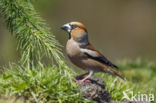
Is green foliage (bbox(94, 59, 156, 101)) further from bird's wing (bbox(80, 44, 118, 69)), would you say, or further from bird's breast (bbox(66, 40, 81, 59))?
bird's breast (bbox(66, 40, 81, 59))

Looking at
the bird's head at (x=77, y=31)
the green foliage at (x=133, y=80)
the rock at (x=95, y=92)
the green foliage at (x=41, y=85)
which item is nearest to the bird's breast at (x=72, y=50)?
the bird's head at (x=77, y=31)

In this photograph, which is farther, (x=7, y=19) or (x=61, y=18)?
(x=61, y=18)

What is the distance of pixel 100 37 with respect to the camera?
1578 centimetres

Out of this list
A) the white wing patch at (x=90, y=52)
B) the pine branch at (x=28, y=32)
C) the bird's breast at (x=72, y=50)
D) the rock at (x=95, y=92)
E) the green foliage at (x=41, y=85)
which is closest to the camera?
the green foliage at (x=41, y=85)

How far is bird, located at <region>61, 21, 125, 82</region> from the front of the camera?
511 cm

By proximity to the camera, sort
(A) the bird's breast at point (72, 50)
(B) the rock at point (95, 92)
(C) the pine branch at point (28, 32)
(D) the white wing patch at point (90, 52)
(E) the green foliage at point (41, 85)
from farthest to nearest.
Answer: (D) the white wing patch at point (90, 52) → (A) the bird's breast at point (72, 50) → (B) the rock at point (95, 92) → (C) the pine branch at point (28, 32) → (E) the green foliage at point (41, 85)

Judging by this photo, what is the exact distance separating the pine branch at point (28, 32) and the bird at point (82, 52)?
46.1 inches

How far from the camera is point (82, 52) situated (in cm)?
520

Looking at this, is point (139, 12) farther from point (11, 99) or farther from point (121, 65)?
point (11, 99)

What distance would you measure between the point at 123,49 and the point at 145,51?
0.95 metres

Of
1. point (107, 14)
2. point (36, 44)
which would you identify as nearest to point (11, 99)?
point (36, 44)

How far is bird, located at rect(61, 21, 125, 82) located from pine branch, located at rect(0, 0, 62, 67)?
1.17 m

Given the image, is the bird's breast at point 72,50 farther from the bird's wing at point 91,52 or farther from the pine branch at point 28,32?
the pine branch at point 28,32

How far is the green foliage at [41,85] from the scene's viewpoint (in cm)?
337
